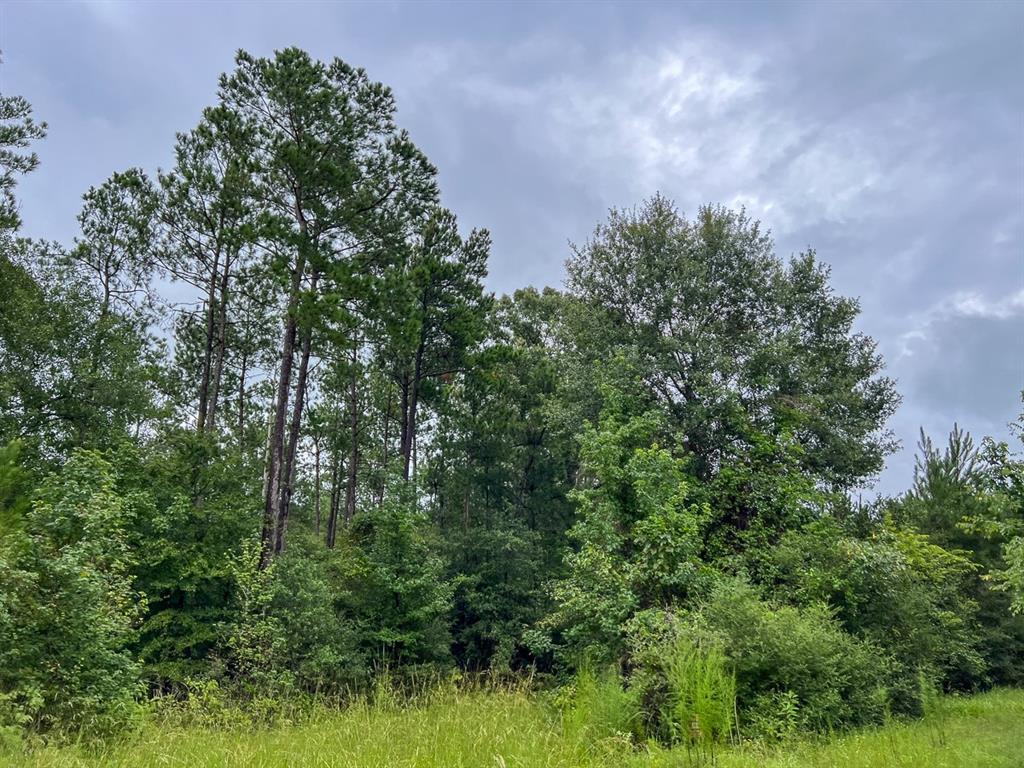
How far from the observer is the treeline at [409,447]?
1267cm

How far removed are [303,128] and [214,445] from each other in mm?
9146

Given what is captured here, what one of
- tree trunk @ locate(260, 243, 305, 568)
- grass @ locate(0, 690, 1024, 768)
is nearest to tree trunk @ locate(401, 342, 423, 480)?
tree trunk @ locate(260, 243, 305, 568)

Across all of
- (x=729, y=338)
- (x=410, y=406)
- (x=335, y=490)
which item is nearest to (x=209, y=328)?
(x=410, y=406)

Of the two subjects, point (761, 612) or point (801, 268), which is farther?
point (801, 268)

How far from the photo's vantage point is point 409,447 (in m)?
23.2

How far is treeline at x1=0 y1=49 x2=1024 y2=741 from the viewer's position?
1267 cm

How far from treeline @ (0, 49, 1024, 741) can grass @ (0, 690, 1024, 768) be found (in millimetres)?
2976

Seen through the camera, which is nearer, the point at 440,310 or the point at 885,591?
the point at 885,591

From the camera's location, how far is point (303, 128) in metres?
16.6

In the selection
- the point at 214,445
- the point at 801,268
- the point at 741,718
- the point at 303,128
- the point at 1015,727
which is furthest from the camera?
the point at 801,268

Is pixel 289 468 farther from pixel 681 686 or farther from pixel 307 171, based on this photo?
pixel 681 686

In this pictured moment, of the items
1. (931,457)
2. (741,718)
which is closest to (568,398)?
(741,718)

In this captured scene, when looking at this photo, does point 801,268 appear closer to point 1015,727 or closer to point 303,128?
point 1015,727

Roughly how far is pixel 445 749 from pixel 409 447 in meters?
19.1
